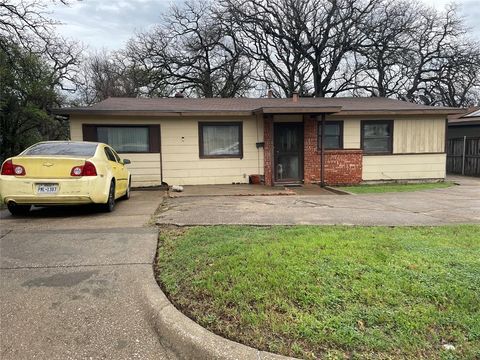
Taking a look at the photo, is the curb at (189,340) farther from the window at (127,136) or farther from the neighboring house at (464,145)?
the neighboring house at (464,145)

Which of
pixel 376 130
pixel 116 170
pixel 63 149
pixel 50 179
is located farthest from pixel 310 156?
pixel 50 179

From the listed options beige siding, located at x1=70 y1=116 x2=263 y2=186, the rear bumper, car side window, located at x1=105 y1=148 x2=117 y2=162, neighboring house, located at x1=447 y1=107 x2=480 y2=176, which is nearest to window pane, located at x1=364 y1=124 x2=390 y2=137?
beige siding, located at x1=70 y1=116 x2=263 y2=186

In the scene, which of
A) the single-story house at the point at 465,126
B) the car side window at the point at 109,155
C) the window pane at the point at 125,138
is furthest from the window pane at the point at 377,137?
the car side window at the point at 109,155

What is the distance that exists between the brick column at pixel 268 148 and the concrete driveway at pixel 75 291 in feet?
22.8

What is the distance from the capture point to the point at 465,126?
1905 cm

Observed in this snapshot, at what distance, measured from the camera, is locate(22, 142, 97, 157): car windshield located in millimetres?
6781

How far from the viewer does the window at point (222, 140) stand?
41.5ft

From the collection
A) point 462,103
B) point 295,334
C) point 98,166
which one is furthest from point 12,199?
point 462,103

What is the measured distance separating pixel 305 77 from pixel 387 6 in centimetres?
815

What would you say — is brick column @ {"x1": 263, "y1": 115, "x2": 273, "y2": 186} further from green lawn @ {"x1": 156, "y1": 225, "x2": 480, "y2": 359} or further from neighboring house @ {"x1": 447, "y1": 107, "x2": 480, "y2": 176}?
neighboring house @ {"x1": 447, "y1": 107, "x2": 480, "y2": 176}

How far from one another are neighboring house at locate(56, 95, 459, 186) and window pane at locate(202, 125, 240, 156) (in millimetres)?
36

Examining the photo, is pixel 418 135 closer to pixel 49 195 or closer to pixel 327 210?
pixel 327 210

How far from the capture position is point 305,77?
3170 cm

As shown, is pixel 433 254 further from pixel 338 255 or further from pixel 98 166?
pixel 98 166
